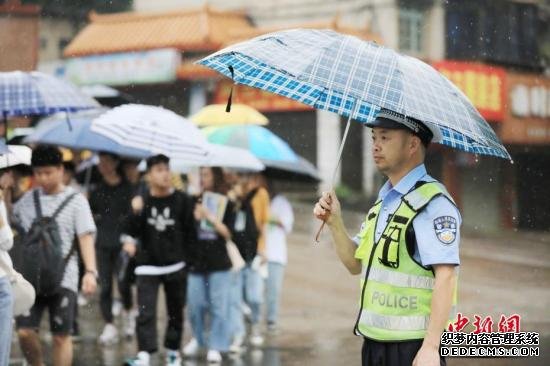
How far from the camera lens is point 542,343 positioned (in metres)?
8.22

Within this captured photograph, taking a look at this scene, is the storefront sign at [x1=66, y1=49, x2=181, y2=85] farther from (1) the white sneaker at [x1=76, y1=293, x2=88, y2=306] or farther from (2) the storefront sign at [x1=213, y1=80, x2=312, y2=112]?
(1) the white sneaker at [x1=76, y1=293, x2=88, y2=306]

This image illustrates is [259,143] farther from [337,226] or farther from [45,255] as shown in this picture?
[337,226]

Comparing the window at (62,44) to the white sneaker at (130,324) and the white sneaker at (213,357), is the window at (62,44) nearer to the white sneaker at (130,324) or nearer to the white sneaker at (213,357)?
the white sneaker at (130,324)

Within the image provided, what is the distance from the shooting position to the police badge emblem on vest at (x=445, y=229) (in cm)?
362

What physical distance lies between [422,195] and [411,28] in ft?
35.9

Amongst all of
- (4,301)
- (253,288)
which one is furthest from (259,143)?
(4,301)

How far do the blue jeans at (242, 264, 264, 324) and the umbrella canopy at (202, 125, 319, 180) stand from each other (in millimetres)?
906

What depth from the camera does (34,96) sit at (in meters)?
6.41

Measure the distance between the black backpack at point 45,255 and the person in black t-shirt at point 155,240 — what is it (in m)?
1.01

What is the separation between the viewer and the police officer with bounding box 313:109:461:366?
3.62 m

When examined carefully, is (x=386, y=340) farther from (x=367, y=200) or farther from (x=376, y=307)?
(x=367, y=200)

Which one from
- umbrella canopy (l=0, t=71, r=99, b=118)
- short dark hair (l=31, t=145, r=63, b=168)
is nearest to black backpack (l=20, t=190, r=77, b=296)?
short dark hair (l=31, t=145, r=63, b=168)

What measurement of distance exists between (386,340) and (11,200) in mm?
4301

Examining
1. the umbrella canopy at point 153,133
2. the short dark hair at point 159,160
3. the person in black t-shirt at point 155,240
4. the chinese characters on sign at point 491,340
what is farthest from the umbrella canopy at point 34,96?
the chinese characters on sign at point 491,340
